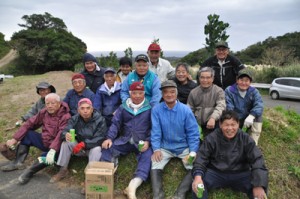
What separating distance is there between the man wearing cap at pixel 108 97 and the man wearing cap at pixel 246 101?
7.45ft

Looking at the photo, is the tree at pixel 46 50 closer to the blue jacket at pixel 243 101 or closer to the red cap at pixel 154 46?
the red cap at pixel 154 46

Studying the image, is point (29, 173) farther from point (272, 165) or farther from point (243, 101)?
point (272, 165)

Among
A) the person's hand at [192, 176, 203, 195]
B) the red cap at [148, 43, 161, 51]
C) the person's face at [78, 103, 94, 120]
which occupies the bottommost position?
the person's hand at [192, 176, 203, 195]

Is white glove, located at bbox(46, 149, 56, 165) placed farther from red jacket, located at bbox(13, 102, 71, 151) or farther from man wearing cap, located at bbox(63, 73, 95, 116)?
man wearing cap, located at bbox(63, 73, 95, 116)

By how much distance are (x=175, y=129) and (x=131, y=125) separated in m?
0.83

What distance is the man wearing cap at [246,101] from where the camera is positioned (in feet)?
16.0

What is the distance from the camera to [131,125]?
15.4ft

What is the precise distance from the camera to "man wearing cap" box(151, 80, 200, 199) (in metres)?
4.28

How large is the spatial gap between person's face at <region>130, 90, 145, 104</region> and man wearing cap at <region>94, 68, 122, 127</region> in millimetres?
946

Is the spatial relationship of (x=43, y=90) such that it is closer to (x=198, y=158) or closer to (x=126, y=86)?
(x=126, y=86)

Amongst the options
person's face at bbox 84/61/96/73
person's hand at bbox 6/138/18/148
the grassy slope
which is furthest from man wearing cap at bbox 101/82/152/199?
person's face at bbox 84/61/96/73

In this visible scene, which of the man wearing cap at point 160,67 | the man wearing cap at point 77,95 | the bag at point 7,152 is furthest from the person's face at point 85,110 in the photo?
the man wearing cap at point 160,67

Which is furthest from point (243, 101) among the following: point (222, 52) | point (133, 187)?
point (133, 187)

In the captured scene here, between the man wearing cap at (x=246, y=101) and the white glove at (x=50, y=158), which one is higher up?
the man wearing cap at (x=246, y=101)
